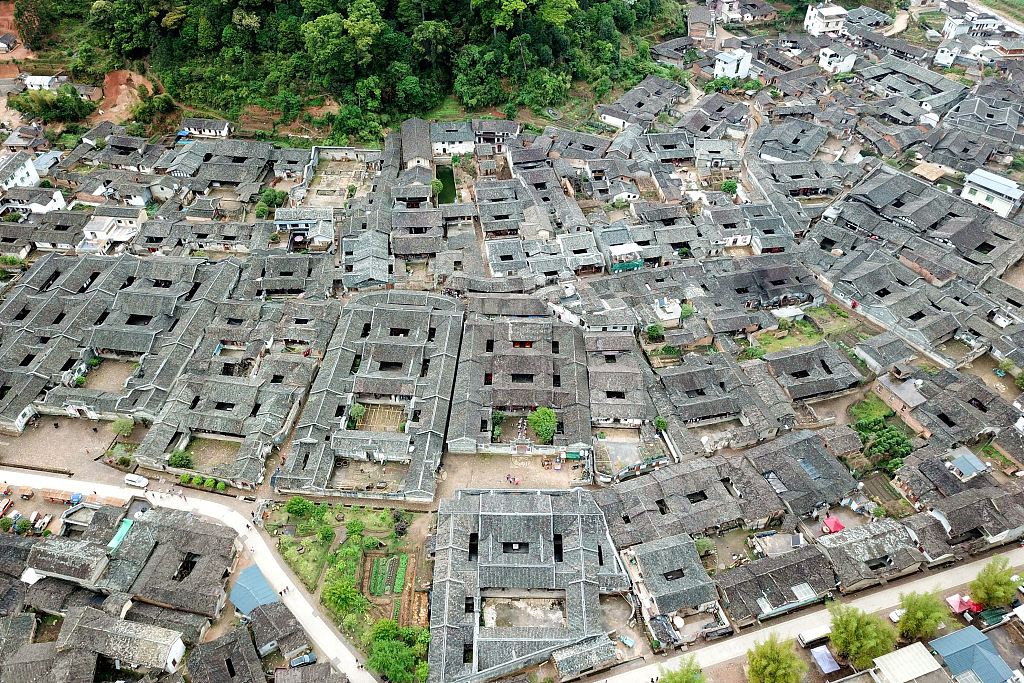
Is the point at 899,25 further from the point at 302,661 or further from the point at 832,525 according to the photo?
the point at 302,661

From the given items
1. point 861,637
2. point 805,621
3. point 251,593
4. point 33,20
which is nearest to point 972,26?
point 805,621

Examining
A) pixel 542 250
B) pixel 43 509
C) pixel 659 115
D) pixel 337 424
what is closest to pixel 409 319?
pixel 337 424

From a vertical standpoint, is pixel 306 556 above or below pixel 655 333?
below

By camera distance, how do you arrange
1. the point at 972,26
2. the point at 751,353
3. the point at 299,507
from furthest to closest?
the point at 972,26, the point at 751,353, the point at 299,507

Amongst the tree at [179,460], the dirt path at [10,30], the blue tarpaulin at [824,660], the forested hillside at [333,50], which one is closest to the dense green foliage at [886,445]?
the blue tarpaulin at [824,660]

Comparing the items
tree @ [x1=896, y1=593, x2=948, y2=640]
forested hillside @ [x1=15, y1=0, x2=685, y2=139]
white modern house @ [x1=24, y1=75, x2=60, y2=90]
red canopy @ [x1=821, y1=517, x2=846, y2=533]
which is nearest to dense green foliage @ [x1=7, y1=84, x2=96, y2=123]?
white modern house @ [x1=24, y1=75, x2=60, y2=90]

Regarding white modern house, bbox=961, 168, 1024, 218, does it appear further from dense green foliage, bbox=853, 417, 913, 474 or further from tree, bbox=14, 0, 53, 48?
tree, bbox=14, 0, 53, 48

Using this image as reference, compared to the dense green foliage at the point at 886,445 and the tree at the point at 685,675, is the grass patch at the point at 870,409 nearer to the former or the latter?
the dense green foliage at the point at 886,445

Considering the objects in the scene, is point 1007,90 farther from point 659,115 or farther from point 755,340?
point 755,340
